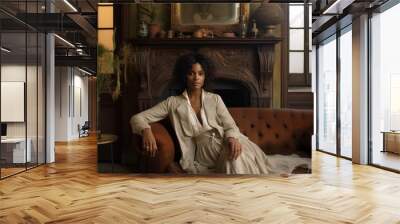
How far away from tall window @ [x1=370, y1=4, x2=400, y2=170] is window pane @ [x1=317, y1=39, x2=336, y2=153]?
76.0 inches

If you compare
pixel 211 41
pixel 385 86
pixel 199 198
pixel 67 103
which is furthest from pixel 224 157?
pixel 67 103

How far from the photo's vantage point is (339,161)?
8352mm

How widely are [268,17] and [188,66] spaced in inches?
57.9

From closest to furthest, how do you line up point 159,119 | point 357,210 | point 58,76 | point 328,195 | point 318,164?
point 357,210 → point 328,195 → point 159,119 → point 318,164 → point 58,76

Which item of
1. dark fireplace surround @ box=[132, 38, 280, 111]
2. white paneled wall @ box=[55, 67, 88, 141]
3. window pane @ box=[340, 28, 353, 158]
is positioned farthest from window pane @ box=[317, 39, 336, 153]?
white paneled wall @ box=[55, 67, 88, 141]

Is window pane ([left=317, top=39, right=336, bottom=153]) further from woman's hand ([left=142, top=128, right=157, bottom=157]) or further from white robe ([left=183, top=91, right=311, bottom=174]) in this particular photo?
woman's hand ([left=142, top=128, right=157, bottom=157])

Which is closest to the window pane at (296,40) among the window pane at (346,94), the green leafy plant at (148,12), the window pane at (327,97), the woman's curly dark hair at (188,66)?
the woman's curly dark hair at (188,66)

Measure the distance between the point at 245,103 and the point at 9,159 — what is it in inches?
Answer: 154

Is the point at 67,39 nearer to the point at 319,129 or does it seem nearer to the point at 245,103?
the point at 245,103

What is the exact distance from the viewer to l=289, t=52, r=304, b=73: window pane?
612 centimetres

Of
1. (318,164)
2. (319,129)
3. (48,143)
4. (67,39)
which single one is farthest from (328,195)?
(67,39)

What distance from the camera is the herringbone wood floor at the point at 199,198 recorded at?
12.4 feet

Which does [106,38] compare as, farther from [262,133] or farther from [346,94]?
[346,94]

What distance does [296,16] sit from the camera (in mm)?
→ 6180
